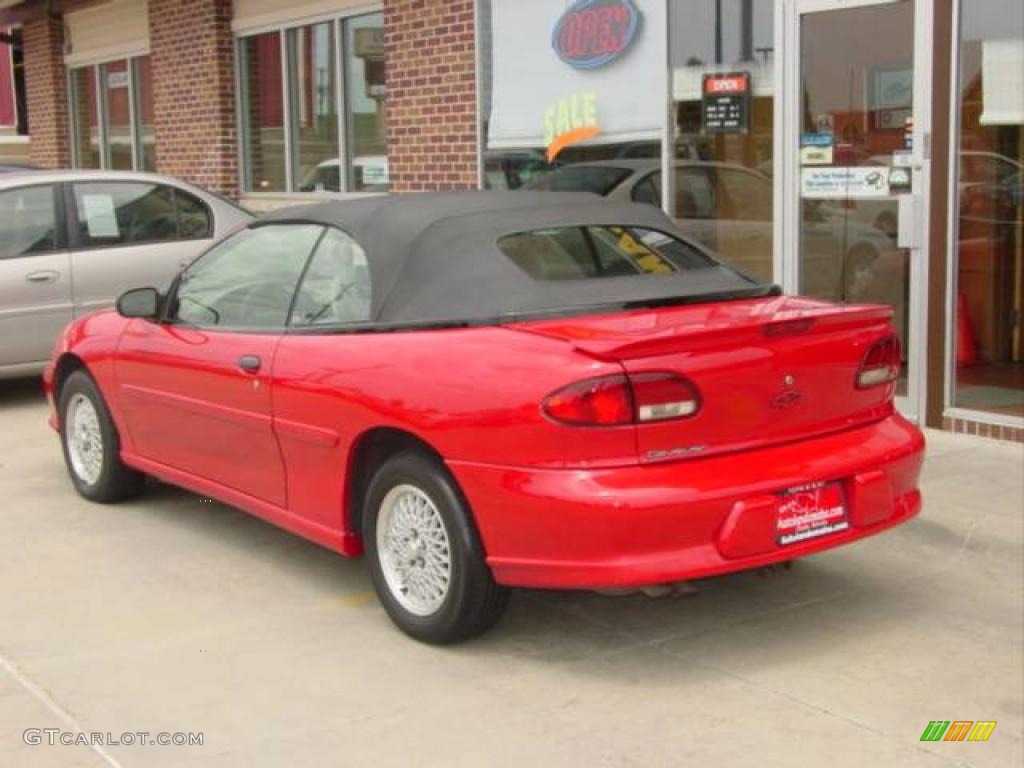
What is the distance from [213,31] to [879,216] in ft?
27.4

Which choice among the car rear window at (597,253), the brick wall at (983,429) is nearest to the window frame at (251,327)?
the car rear window at (597,253)

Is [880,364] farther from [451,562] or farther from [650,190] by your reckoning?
[650,190]

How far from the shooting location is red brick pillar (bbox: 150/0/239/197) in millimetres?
14016

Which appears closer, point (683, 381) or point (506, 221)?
point (683, 381)

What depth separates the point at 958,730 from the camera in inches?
157

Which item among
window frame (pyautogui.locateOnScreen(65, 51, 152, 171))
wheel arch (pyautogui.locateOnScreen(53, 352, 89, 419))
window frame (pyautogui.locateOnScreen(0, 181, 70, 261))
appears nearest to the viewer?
wheel arch (pyautogui.locateOnScreen(53, 352, 89, 419))

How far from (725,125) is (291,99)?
5.96 metres

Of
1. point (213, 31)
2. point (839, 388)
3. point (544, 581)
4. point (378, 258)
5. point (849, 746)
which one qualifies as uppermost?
point (213, 31)

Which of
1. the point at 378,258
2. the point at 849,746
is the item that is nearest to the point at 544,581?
the point at 849,746

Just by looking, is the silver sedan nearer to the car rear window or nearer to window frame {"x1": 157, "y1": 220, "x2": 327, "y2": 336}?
window frame {"x1": 157, "y1": 220, "x2": 327, "y2": 336}

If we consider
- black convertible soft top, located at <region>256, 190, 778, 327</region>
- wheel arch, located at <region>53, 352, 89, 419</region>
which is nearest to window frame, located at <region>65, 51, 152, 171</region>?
wheel arch, located at <region>53, 352, 89, 419</region>

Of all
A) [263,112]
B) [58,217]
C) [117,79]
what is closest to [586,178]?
[58,217]

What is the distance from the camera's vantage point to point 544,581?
420cm

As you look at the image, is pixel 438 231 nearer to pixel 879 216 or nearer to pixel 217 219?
pixel 879 216
